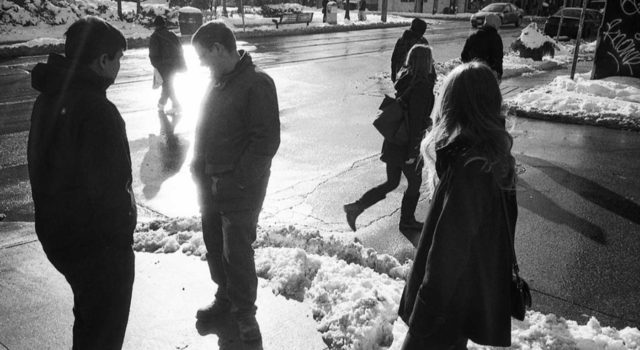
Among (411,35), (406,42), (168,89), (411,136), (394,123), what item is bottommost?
(168,89)

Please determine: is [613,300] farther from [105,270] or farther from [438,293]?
[105,270]

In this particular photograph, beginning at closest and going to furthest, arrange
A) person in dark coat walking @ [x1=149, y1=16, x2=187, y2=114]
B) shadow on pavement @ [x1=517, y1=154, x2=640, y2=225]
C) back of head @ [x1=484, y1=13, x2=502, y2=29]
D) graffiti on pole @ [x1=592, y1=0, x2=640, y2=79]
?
shadow on pavement @ [x1=517, y1=154, x2=640, y2=225]
back of head @ [x1=484, y1=13, x2=502, y2=29]
person in dark coat walking @ [x1=149, y1=16, x2=187, y2=114]
graffiti on pole @ [x1=592, y1=0, x2=640, y2=79]

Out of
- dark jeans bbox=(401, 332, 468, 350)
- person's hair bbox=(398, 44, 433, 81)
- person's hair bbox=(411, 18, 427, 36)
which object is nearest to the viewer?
dark jeans bbox=(401, 332, 468, 350)

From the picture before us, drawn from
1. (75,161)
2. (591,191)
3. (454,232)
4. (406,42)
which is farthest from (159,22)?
(454,232)

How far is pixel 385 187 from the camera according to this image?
5.23 m

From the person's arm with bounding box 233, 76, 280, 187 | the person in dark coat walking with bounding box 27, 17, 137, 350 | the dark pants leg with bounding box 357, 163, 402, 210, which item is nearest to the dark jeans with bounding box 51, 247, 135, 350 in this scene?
the person in dark coat walking with bounding box 27, 17, 137, 350

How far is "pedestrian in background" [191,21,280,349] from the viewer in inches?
126

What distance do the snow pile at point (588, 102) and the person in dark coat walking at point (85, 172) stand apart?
29.7 feet

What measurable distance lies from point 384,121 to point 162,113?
624 centimetres

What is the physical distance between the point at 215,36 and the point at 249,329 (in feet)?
6.27

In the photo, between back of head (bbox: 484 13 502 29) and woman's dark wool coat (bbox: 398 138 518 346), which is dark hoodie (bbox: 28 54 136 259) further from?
back of head (bbox: 484 13 502 29)

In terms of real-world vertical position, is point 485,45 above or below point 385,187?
above

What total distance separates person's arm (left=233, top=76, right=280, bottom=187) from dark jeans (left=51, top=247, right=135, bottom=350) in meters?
0.89

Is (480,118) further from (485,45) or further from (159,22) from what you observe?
(159,22)
